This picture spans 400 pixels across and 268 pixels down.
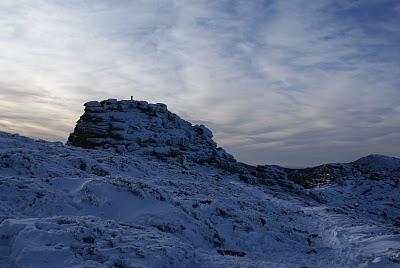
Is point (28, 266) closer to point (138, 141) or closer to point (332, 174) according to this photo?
point (138, 141)

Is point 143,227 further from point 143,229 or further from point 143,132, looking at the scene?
point 143,132

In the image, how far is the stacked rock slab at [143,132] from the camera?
58219 millimetres

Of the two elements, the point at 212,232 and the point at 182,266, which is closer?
the point at 182,266

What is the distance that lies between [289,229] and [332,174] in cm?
6347

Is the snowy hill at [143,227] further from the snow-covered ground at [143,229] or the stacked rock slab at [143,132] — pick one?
the stacked rock slab at [143,132]

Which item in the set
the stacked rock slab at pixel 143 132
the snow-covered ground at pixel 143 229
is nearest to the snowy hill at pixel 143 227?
the snow-covered ground at pixel 143 229

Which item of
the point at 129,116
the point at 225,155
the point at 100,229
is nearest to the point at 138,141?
the point at 129,116

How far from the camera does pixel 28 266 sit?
358 inches

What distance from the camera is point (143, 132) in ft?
204

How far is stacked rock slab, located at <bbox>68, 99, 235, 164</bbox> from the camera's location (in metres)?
58.2

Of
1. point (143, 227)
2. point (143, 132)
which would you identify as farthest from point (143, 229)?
point (143, 132)

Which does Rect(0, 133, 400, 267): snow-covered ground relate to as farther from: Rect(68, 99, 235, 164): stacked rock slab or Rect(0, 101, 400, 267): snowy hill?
Rect(68, 99, 235, 164): stacked rock slab

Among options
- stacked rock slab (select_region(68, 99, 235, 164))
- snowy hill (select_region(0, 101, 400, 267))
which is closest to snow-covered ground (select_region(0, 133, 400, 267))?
snowy hill (select_region(0, 101, 400, 267))

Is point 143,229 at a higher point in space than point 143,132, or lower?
lower
